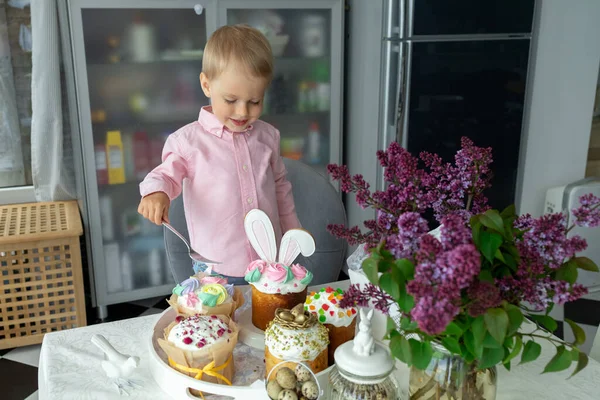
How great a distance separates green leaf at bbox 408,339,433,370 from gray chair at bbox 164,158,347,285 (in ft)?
2.89

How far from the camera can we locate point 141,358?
3.45ft

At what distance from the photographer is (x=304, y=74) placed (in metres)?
2.61

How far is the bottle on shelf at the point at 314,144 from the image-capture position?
2693 mm

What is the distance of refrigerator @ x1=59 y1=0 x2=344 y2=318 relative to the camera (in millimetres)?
2248

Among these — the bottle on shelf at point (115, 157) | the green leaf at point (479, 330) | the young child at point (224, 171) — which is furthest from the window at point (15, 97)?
the green leaf at point (479, 330)

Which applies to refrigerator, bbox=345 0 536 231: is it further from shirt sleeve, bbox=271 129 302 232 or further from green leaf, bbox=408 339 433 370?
green leaf, bbox=408 339 433 370

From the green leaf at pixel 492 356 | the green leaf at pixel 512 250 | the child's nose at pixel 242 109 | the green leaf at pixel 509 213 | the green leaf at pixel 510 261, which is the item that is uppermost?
the child's nose at pixel 242 109

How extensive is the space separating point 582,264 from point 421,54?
64.9 inches

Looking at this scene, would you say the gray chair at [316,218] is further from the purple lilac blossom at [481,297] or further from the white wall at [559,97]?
the white wall at [559,97]

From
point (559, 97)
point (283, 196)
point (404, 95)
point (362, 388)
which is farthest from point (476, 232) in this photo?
point (559, 97)

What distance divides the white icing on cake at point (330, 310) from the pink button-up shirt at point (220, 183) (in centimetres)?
49

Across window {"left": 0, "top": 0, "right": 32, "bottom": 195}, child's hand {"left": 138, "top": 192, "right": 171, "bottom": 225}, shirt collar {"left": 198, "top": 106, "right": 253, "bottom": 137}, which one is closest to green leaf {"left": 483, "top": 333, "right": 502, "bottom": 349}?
child's hand {"left": 138, "top": 192, "right": 171, "bottom": 225}

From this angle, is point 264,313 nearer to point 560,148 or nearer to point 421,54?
point 421,54

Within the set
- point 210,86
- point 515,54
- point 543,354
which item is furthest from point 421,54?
point 543,354
